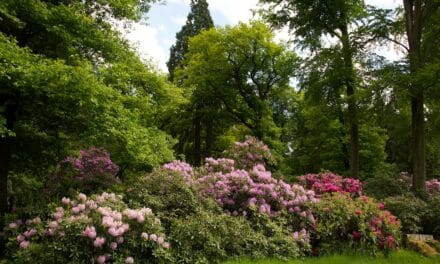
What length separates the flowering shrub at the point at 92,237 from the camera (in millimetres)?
6906

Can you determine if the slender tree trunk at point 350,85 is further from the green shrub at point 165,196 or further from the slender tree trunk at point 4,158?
the slender tree trunk at point 4,158

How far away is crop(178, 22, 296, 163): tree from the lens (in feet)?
93.9

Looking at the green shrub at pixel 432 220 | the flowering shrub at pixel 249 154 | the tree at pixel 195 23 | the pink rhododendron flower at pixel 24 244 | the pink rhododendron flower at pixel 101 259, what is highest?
the tree at pixel 195 23

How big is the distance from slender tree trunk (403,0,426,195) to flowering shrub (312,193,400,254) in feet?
15.7

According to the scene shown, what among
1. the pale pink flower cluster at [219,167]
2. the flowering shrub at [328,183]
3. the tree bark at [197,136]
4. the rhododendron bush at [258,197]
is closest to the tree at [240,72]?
the tree bark at [197,136]

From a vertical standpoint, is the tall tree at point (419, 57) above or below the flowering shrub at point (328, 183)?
above

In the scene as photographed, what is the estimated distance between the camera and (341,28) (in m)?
18.4

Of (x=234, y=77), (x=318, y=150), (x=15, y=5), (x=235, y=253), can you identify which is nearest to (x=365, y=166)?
(x=318, y=150)

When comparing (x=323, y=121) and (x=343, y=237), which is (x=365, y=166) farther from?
(x=343, y=237)

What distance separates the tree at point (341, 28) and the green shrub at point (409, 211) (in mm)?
4607

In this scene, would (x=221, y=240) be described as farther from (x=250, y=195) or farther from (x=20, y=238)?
(x=20, y=238)

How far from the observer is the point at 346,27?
1845 cm

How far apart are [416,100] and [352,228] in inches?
261

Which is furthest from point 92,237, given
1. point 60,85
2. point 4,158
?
point 4,158
